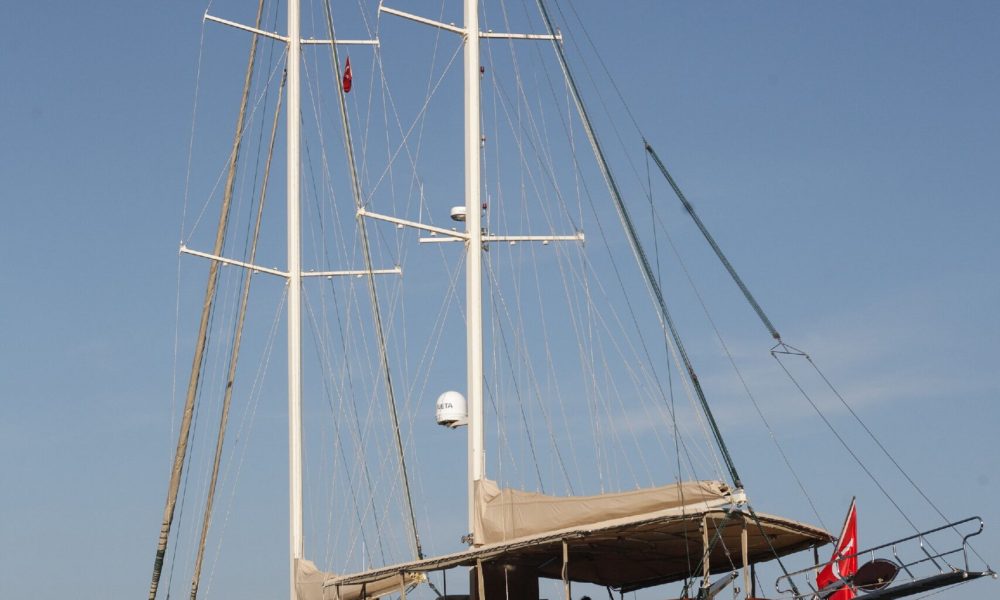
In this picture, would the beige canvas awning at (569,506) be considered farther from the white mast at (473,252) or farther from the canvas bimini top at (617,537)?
Result: the white mast at (473,252)

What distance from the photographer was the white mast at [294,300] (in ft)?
169

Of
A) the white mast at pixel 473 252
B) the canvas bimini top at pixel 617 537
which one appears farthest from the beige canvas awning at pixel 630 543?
the white mast at pixel 473 252

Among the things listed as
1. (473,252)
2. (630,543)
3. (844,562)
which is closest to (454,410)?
(473,252)

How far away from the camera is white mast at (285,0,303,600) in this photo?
51500 millimetres

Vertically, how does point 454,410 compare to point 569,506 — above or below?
above

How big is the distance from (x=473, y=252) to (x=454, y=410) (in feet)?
13.3

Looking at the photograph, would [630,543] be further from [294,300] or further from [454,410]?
[294,300]

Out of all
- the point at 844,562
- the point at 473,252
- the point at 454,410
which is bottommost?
the point at 844,562

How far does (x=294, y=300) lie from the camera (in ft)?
173

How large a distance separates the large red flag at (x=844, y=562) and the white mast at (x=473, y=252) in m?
8.59

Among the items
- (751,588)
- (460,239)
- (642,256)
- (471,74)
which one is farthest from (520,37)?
(751,588)

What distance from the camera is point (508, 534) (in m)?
42.0

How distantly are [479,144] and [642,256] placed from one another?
12021mm

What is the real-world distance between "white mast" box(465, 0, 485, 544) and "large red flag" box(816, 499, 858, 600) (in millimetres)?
8595
